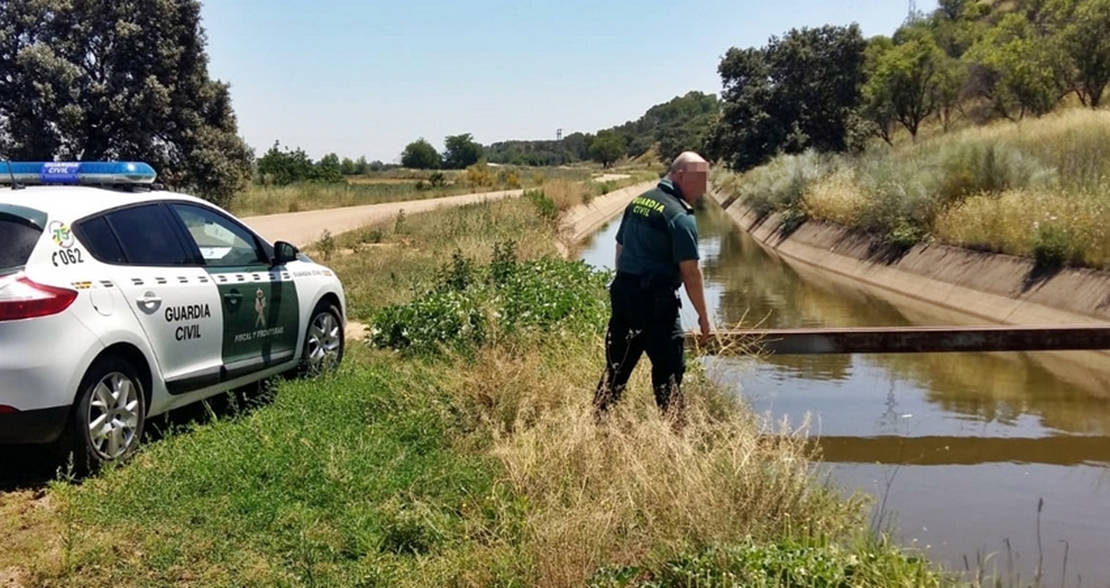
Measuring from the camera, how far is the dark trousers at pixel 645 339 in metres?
6.45

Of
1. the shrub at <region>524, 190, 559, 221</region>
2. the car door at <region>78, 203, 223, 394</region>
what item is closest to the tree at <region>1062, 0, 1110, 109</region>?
the shrub at <region>524, 190, 559, 221</region>

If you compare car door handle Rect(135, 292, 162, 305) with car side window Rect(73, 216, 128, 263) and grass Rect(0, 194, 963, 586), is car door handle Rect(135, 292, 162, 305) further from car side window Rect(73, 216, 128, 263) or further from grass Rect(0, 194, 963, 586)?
grass Rect(0, 194, 963, 586)

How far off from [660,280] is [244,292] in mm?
3121

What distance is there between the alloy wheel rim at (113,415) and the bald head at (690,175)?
3769mm

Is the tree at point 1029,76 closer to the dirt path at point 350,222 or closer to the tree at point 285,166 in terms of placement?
the dirt path at point 350,222

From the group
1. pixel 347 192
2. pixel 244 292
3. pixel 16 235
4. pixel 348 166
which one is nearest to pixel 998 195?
pixel 244 292

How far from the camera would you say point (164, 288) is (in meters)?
6.26

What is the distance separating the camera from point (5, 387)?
5176 mm

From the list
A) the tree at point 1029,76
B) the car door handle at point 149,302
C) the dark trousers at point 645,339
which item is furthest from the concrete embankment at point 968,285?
the tree at point 1029,76

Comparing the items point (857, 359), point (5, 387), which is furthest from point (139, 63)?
point (5, 387)

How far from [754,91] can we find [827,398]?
34515 mm

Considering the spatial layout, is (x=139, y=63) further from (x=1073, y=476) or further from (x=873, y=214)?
(x=1073, y=476)

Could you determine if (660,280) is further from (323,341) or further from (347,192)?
(347,192)

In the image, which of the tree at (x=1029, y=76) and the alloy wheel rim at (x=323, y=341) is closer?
the alloy wheel rim at (x=323, y=341)
